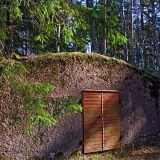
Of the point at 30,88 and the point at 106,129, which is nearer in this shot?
the point at 30,88

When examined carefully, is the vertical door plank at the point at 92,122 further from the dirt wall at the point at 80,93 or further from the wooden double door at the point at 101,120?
the dirt wall at the point at 80,93

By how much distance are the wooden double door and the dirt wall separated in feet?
0.65

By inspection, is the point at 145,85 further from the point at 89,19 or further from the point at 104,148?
the point at 89,19

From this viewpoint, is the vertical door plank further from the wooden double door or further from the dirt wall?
the dirt wall

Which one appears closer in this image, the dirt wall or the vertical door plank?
the dirt wall

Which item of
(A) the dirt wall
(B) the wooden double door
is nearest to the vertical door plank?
(B) the wooden double door

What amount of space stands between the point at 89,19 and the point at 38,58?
1.97 m

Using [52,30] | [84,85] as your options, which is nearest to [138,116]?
[84,85]

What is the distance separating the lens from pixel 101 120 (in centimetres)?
706

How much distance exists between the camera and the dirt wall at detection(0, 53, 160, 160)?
5766 mm

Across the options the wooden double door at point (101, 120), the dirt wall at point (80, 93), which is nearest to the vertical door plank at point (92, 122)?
the wooden double door at point (101, 120)

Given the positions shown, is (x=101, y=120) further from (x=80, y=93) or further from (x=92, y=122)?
(x=80, y=93)

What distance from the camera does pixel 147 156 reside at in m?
7.03

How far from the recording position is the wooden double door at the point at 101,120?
675cm
